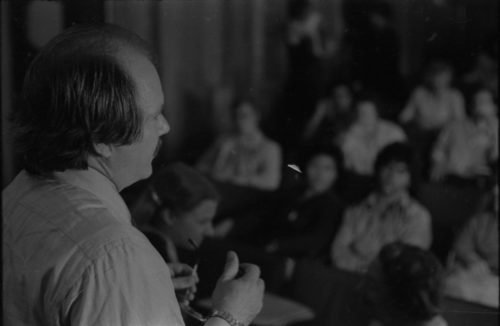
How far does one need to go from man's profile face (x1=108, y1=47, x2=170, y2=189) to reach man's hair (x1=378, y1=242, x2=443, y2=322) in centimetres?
54

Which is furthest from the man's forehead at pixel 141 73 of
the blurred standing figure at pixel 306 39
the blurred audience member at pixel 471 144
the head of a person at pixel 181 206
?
the blurred standing figure at pixel 306 39

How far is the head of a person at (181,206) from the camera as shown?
922 mm

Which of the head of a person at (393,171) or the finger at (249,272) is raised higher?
the finger at (249,272)

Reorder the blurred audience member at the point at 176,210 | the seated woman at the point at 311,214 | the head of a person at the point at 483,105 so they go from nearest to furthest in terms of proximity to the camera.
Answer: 1. the blurred audience member at the point at 176,210
2. the seated woman at the point at 311,214
3. the head of a person at the point at 483,105

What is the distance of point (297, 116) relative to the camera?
1519 mm

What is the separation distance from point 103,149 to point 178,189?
1.20ft

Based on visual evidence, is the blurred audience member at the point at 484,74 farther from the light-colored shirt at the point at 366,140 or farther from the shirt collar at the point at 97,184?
the shirt collar at the point at 97,184

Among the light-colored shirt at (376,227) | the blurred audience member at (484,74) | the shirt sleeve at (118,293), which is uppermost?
the shirt sleeve at (118,293)

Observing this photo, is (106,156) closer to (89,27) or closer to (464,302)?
(89,27)

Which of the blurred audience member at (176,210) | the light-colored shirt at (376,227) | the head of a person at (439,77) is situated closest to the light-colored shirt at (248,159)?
the light-colored shirt at (376,227)

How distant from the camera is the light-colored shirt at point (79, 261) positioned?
0.60 meters

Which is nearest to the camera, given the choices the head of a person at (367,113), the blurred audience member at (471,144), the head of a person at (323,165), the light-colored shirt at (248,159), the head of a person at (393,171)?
the head of a person at (393,171)

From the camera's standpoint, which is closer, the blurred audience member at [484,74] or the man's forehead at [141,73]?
the man's forehead at [141,73]

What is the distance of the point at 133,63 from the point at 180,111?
332cm
